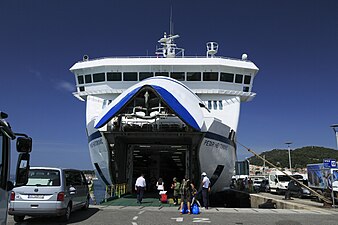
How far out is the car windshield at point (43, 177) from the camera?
865 centimetres

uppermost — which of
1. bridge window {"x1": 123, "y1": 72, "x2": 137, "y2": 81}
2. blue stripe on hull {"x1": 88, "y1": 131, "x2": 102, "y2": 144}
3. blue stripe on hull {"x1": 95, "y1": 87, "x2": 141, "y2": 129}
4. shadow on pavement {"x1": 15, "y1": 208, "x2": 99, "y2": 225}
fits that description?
bridge window {"x1": 123, "y1": 72, "x2": 137, "y2": 81}

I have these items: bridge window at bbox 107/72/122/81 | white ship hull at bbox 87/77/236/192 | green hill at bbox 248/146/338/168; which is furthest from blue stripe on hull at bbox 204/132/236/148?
green hill at bbox 248/146/338/168

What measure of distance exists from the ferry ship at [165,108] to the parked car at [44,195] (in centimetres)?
630

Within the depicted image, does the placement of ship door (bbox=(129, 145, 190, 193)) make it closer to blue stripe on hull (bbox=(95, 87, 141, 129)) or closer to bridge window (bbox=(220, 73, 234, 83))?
bridge window (bbox=(220, 73, 234, 83))

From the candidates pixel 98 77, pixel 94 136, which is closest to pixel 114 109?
pixel 94 136

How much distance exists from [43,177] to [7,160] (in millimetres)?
4673

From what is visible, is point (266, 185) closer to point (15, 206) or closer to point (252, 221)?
point (252, 221)

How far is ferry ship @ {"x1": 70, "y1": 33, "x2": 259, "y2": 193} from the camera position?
51.6 ft

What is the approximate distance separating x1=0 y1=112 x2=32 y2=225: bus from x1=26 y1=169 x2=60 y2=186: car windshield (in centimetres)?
438

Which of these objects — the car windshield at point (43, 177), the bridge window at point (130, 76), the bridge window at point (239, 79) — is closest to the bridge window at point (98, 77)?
the bridge window at point (130, 76)

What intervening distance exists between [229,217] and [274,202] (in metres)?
8.03

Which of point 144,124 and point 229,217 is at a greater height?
point 144,124

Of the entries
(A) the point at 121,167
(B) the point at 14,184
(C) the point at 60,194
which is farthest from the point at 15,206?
(A) the point at 121,167

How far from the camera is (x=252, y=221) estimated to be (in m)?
9.68
